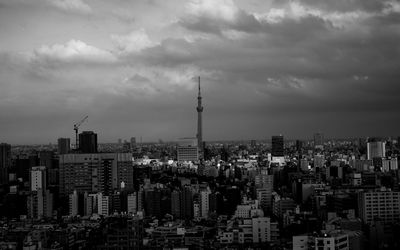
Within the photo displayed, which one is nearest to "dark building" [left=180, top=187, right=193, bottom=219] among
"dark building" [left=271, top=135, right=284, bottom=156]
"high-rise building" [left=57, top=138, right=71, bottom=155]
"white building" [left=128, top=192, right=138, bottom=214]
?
"white building" [left=128, top=192, right=138, bottom=214]

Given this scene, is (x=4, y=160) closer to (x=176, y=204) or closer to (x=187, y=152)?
(x=176, y=204)

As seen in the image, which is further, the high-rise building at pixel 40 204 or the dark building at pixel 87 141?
the dark building at pixel 87 141

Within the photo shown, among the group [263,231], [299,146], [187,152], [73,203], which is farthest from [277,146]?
[263,231]

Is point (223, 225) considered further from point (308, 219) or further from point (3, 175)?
point (3, 175)

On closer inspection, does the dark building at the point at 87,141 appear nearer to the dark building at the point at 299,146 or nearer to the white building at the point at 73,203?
the white building at the point at 73,203

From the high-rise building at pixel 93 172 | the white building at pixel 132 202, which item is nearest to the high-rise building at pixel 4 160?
the high-rise building at pixel 93 172
